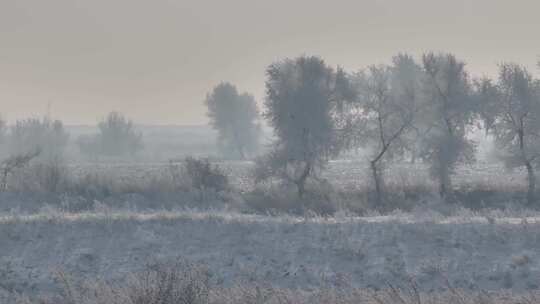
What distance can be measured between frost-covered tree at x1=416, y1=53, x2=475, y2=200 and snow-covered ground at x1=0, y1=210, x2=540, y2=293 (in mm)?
18566

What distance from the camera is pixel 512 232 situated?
25.1m

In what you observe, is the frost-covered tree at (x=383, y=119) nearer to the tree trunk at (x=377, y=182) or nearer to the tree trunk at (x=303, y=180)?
the tree trunk at (x=377, y=182)

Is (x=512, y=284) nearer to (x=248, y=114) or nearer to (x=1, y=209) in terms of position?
(x=1, y=209)

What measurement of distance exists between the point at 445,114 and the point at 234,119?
62560mm

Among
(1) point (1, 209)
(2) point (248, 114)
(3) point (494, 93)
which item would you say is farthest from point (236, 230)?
(2) point (248, 114)

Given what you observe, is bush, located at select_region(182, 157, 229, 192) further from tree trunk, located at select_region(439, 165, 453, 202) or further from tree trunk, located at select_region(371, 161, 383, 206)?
tree trunk, located at select_region(439, 165, 453, 202)

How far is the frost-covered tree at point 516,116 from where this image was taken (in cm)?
4491

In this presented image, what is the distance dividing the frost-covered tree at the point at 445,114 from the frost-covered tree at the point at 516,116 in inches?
64.2

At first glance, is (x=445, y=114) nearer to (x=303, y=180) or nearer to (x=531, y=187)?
(x=531, y=187)

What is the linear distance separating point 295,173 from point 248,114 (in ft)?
217

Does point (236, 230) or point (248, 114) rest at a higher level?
point (248, 114)

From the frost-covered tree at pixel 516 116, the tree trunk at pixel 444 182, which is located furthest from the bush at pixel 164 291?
the frost-covered tree at pixel 516 116

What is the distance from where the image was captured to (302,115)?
4547cm

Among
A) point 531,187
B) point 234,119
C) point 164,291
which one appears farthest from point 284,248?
point 234,119
